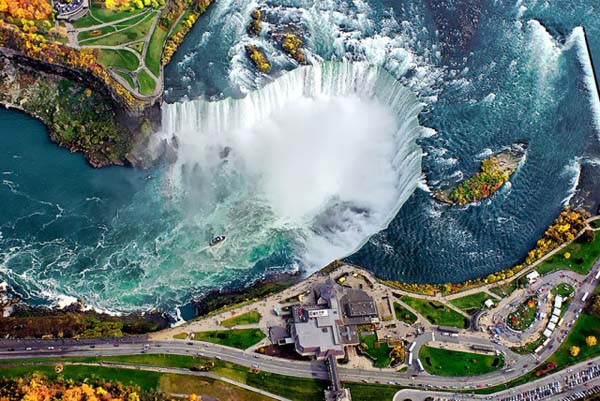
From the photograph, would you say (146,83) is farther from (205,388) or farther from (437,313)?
(437,313)

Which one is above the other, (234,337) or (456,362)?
(234,337)

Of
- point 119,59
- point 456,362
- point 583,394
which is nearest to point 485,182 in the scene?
point 456,362

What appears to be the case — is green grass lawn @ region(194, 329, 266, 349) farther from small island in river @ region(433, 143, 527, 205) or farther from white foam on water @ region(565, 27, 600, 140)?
white foam on water @ region(565, 27, 600, 140)

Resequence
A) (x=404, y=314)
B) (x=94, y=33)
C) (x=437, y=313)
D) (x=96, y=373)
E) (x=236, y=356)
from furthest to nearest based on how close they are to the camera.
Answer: (x=94, y=33) → (x=437, y=313) → (x=404, y=314) → (x=236, y=356) → (x=96, y=373)

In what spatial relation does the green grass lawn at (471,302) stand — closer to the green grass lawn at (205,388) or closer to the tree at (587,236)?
the tree at (587,236)

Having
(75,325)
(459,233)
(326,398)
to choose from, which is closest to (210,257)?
(75,325)
